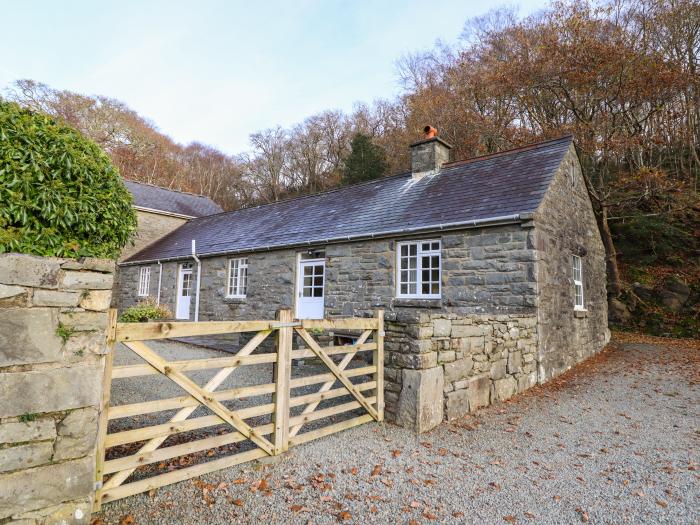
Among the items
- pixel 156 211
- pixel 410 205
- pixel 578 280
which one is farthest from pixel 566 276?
pixel 156 211

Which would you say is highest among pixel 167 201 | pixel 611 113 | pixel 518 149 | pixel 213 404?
pixel 611 113

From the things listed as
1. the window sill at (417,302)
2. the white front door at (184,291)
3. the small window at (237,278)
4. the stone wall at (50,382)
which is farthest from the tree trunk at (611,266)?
the stone wall at (50,382)

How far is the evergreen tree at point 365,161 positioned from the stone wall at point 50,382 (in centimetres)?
2253

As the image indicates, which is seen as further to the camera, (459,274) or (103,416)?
(459,274)

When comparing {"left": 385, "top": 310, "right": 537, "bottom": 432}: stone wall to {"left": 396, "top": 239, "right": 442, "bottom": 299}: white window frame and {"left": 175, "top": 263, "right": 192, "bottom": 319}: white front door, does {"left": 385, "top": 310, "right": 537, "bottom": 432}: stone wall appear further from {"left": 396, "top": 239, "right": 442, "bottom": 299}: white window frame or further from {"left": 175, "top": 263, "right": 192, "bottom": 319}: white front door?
{"left": 175, "top": 263, "right": 192, "bottom": 319}: white front door

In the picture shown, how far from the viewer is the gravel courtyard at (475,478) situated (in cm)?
312

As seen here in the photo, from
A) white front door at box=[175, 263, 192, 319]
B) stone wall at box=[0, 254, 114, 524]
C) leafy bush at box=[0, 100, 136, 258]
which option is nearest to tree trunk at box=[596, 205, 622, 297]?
white front door at box=[175, 263, 192, 319]

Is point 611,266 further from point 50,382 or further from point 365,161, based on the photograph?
point 50,382

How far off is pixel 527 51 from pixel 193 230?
58.3 feet

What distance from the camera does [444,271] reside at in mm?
9250

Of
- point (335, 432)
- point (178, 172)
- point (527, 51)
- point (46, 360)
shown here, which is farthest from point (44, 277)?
point (178, 172)

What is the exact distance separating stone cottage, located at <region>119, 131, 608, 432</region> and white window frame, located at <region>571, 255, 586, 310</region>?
29 millimetres

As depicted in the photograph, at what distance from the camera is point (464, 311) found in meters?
8.78

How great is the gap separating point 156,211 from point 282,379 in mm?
22003
